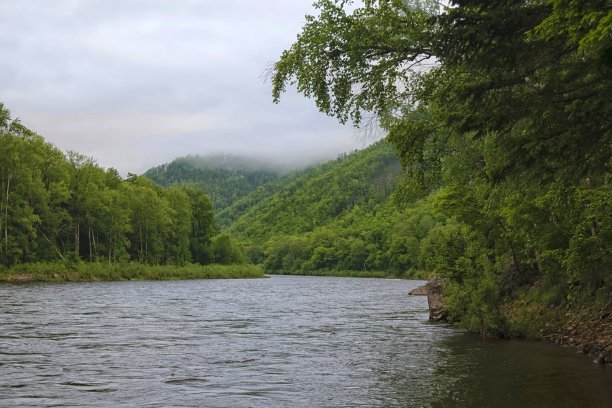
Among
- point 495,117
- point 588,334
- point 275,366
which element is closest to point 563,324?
point 588,334

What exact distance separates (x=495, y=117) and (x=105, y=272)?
79768 millimetres

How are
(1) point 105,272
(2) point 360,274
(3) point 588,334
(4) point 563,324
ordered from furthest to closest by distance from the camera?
(2) point 360,274 → (1) point 105,272 → (4) point 563,324 → (3) point 588,334

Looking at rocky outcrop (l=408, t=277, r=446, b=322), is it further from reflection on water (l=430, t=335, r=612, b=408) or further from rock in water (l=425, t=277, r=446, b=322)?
reflection on water (l=430, t=335, r=612, b=408)

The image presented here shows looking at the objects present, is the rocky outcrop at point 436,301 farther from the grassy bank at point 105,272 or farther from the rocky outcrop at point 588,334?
the grassy bank at point 105,272

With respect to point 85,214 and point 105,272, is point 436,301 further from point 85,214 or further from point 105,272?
point 85,214

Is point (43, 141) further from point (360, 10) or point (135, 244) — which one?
point (360, 10)

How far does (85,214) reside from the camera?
91.8 metres

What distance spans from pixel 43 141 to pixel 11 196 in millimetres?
13732

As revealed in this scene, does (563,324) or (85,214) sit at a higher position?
(85,214)

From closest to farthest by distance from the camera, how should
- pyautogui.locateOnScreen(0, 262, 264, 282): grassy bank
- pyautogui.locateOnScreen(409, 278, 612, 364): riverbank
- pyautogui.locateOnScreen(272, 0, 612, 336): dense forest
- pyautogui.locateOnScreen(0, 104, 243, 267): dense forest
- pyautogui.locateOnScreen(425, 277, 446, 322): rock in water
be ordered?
pyautogui.locateOnScreen(272, 0, 612, 336): dense forest → pyautogui.locateOnScreen(409, 278, 612, 364): riverbank → pyautogui.locateOnScreen(425, 277, 446, 322): rock in water → pyautogui.locateOnScreen(0, 262, 264, 282): grassy bank → pyautogui.locateOnScreen(0, 104, 243, 267): dense forest

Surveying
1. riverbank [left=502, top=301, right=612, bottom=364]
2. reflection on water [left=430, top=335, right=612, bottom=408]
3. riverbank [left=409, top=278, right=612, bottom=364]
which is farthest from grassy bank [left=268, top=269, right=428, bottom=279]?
reflection on water [left=430, top=335, right=612, bottom=408]

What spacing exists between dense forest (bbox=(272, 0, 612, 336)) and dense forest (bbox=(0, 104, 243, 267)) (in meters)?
62.4

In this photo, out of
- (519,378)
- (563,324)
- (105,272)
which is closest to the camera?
(519,378)

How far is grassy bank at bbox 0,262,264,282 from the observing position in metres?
71.5
